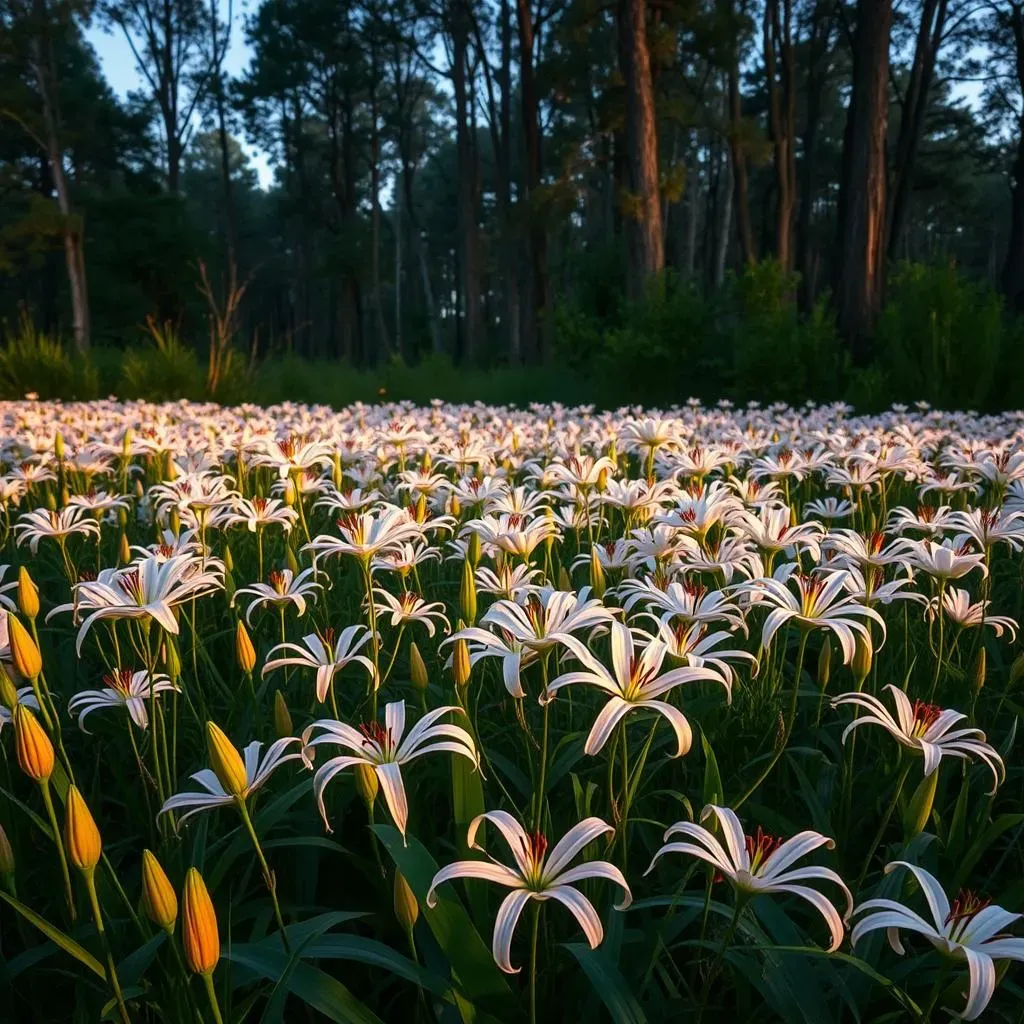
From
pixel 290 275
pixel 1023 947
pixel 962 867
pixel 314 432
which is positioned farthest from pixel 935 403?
pixel 290 275

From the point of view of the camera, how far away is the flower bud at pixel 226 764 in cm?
110

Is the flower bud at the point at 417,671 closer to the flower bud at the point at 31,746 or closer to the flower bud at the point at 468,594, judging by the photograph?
the flower bud at the point at 468,594

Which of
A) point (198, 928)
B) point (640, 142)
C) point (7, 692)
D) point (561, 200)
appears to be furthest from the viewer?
point (561, 200)

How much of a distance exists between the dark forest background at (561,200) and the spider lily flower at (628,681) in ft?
25.0

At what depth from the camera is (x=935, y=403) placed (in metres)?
7.99

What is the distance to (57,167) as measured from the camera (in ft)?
63.5

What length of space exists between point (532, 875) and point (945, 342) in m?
8.23

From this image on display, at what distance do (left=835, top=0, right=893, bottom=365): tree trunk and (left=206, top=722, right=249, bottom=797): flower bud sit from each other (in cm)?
1033

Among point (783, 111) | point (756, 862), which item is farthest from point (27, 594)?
point (783, 111)

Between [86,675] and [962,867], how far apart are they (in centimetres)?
220

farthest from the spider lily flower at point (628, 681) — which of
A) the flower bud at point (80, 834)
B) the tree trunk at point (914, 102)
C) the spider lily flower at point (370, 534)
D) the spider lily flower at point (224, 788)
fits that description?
the tree trunk at point (914, 102)

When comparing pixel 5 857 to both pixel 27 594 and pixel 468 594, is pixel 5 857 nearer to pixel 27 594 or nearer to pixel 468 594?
pixel 27 594

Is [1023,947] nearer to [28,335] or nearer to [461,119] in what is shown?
[28,335]

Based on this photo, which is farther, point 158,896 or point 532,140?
point 532,140
